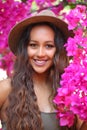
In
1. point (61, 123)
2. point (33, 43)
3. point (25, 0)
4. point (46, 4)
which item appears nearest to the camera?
point (61, 123)

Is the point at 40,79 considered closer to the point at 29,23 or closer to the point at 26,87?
the point at 26,87

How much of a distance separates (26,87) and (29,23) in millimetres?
400

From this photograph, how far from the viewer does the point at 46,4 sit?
4.84m

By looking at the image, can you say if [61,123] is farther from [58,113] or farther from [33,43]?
[33,43]

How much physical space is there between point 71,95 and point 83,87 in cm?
9

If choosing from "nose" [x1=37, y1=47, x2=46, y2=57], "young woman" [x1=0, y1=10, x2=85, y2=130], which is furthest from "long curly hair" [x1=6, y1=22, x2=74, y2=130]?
"nose" [x1=37, y1=47, x2=46, y2=57]

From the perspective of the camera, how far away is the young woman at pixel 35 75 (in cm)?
326

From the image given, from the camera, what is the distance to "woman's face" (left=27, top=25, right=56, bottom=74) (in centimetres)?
323

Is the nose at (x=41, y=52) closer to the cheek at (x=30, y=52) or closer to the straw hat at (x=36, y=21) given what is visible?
the cheek at (x=30, y=52)

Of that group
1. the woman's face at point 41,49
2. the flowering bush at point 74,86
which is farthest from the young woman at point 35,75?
the flowering bush at point 74,86

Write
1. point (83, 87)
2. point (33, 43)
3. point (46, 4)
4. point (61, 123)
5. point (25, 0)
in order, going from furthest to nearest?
1. point (46, 4)
2. point (25, 0)
3. point (33, 43)
4. point (61, 123)
5. point (83, 87)

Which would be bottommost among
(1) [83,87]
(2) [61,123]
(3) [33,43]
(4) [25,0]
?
(2) [61,123]

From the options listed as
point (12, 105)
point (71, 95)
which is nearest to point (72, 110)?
point (71, 95)

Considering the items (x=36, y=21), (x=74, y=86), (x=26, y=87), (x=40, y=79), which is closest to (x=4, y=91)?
(x=26, y=87)
